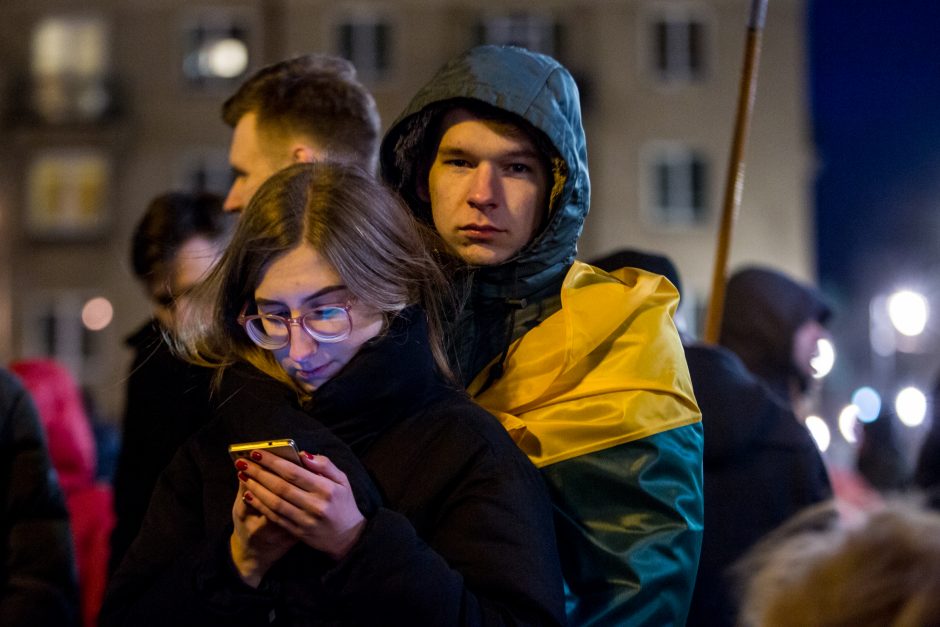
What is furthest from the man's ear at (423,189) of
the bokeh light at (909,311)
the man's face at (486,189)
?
the bokeh light at (909,311)

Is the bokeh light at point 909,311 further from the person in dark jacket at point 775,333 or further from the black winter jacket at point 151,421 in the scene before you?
the black winter jacket at point 151,421

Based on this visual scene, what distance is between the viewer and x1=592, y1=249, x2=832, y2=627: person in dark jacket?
10.8 feet

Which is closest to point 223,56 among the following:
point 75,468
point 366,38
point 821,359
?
point 366,38

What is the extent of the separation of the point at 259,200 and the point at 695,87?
22.7m

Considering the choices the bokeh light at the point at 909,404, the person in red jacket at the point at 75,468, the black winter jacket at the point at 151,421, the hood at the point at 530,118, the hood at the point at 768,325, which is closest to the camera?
the hood at the point at 530,118

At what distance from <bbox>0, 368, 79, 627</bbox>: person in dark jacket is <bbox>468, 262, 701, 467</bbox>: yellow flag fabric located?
1.43 metres

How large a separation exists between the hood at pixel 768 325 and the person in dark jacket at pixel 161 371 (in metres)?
2.09

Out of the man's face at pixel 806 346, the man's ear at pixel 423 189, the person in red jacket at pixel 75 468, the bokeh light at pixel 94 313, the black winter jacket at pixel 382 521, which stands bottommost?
the bokeh light at pixel 94 313

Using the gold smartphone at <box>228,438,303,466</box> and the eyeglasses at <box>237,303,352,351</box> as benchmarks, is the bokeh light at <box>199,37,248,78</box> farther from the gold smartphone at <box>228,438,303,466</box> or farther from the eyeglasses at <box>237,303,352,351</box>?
the gold smartphone at <box>228,438,303,466</box>

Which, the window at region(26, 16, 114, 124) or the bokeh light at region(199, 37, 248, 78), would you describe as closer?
the bokeh light at region(199, 37, 248, 78)

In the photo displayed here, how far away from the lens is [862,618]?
1.31 metres

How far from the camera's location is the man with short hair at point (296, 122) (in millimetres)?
3268

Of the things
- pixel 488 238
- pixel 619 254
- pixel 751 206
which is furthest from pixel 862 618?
pixel 751 206

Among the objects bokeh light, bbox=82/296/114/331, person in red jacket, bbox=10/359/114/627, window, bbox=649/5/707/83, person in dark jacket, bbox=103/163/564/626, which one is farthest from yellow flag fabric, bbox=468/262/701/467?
bokeh light, bbox=82/296/114/331
